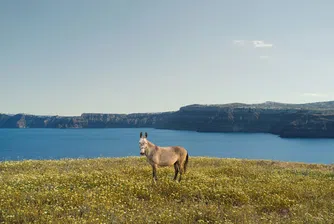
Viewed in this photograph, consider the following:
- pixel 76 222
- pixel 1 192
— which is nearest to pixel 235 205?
pixel 76 222

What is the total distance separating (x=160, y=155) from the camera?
17031mm

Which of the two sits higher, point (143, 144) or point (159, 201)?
point (143, 144)

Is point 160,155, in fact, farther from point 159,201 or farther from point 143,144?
point 159,201

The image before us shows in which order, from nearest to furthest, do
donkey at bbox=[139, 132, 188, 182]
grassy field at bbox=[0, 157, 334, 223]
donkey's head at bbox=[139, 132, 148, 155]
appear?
grassy field at bbox=[0, 157, 334, 223]
donkey's head at bbox=[139, 132, 148, 155]
donkey at bbox=[139, 132, 188, 182]

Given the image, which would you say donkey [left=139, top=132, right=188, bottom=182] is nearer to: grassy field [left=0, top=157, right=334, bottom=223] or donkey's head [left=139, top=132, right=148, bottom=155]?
donkey's head [left=139, top=132, right=148, bottom=155]

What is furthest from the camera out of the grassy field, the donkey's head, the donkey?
the donkey

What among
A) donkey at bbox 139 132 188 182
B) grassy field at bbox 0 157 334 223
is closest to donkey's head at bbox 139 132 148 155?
donkey at bbox 139 132 188 182

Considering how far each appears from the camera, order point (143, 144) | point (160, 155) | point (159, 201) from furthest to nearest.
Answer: point (160, 155) → point (143, 144) → point (159, 201)

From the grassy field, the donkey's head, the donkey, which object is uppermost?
the donkey's head

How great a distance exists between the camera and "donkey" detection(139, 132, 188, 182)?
53.3 ft

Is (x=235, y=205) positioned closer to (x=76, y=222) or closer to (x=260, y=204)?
(x=260, y=204)

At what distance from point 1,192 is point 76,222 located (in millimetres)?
5400

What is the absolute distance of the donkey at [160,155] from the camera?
16250mm

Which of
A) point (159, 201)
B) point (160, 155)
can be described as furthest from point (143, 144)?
point (159, 201)
